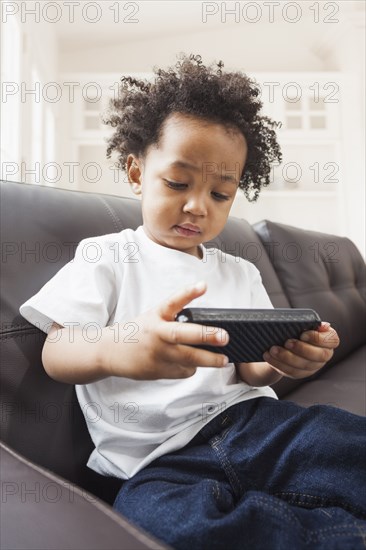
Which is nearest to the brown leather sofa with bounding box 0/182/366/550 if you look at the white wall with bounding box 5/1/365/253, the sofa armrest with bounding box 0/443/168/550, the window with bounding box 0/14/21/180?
the sofa armrest with bounding box 0/443/168/550

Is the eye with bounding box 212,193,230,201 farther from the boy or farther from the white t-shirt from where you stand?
the white t-shirt

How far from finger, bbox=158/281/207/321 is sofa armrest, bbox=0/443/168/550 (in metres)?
0.18

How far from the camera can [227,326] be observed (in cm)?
48

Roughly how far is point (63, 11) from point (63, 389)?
3433mm

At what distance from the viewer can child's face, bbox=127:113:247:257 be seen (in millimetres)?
766

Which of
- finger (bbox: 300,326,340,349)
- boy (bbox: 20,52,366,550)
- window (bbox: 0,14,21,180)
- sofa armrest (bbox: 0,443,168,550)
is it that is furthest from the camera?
window (bbox: 0,14,21,180)

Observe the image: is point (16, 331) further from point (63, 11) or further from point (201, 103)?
point (63, 11)

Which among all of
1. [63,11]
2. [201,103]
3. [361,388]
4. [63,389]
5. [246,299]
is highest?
[63,11]

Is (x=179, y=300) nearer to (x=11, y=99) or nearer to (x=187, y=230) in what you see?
(x=187, y=230)

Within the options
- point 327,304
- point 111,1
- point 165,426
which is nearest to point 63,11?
point 111,1

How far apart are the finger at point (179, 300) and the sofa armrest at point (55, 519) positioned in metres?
0.18

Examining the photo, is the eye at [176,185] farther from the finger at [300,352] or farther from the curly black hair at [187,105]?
the finger at [300,352]

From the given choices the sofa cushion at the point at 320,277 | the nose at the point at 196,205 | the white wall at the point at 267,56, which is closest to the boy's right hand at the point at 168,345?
the nose at the point at 196,205

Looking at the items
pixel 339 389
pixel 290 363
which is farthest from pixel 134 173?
pixel 339 389
